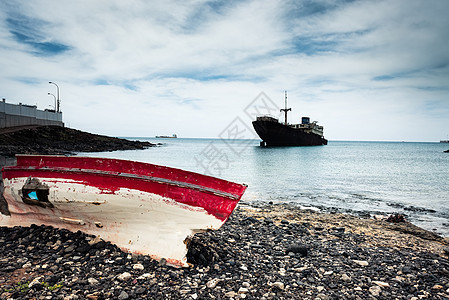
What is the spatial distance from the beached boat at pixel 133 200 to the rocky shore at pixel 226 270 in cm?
24

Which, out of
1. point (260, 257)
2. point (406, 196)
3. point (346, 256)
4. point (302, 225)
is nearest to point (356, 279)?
point (346, 256)

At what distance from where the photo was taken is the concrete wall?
3789 cm

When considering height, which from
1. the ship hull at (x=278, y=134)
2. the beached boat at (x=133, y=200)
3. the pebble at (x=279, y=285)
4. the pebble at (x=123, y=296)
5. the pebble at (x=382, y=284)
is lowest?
the pebble at (x=382, y=284)

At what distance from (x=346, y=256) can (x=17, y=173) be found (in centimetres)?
620

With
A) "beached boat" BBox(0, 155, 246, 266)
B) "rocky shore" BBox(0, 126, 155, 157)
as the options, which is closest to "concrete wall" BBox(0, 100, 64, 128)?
"rocky shore" BBox(0, 126, 155, 157)

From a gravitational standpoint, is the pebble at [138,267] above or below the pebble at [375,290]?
above

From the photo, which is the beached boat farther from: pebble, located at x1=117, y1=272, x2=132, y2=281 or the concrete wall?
the concrete wall

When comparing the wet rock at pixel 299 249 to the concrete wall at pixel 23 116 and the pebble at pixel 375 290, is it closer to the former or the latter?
the pebble at pixel 375 290

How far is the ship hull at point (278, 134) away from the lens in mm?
60281

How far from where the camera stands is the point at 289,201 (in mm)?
11922

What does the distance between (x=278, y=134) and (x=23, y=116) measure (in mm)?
48582

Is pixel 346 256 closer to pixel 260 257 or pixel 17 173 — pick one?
pixel 260 257

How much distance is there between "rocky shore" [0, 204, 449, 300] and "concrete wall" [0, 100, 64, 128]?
140 ft

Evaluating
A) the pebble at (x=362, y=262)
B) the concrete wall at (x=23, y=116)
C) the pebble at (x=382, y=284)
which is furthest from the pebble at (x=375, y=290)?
the concrete wall at (x=23, y=116)
